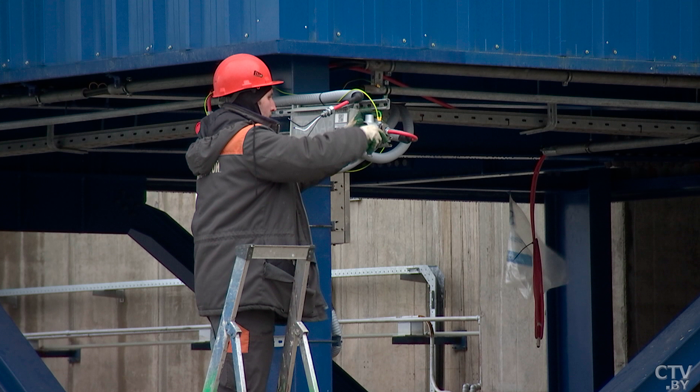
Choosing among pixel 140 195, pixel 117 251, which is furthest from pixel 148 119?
pixel 117 251

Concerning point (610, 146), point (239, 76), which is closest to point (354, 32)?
point (239, 76)

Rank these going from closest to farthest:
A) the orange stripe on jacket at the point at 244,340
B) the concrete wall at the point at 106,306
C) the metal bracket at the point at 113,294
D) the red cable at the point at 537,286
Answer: the orange stripe on jacket at the point at 244,340
the red cable at the point at 537,286
the concrete wall at the point at 106,306
the metal bracket at the point at 113,294

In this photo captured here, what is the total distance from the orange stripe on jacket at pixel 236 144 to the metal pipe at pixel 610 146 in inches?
202

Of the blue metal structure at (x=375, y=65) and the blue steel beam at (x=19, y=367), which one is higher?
the blue metal structure at (x=375, y=65)

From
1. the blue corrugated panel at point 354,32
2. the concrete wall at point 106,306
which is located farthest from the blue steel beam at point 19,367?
the concrete wall at point 106,306

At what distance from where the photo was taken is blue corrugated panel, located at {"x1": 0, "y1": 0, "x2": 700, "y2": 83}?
21.3ft

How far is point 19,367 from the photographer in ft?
26.9

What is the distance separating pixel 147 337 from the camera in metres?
19.4

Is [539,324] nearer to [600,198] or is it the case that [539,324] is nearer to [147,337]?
[600,198]

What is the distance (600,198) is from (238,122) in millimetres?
7527

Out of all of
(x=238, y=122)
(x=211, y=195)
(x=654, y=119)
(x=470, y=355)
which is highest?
(x=654, y=119)

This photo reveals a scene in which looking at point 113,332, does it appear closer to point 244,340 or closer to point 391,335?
point 391,335

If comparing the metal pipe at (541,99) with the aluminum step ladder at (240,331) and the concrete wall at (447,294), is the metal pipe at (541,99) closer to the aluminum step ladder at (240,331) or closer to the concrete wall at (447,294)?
the aluminum step ladder at (240,331)

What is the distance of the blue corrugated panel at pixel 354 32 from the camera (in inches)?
256
